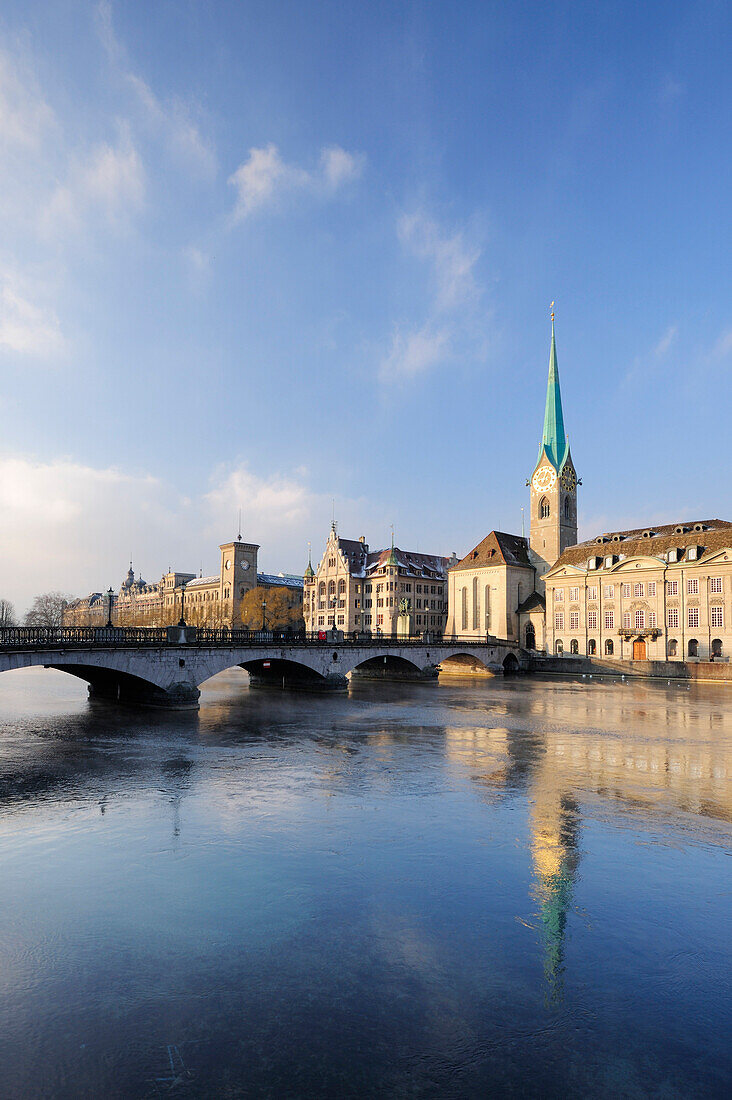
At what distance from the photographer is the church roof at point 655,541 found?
274 ft

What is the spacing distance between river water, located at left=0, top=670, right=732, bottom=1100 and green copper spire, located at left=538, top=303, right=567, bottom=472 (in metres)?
96.5

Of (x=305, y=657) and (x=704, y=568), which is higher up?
(x=704, y=568)

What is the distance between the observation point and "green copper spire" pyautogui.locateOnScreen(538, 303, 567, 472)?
116562mm

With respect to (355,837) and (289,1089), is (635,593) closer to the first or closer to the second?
(355,837)

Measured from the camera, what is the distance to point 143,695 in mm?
44844

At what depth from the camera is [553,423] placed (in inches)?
4683

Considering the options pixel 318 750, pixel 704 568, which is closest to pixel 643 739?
pixel 318 750

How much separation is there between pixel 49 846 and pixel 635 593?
86348 millimetres

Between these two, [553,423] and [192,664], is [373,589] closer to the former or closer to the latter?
[553,423]

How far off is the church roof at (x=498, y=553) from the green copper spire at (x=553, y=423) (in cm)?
1444

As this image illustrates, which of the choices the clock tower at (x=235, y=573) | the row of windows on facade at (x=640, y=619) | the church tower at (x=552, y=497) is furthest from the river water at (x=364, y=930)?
the clock tower at (x=235, y=573)

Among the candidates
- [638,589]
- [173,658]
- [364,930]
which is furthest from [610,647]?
[364,930]

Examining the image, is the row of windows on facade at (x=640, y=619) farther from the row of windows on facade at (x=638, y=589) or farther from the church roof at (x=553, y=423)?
the church roof at (x=553, y=423)

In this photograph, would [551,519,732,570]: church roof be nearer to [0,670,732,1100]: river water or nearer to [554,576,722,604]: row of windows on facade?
[554,576,722,604]: row of windows on facade
